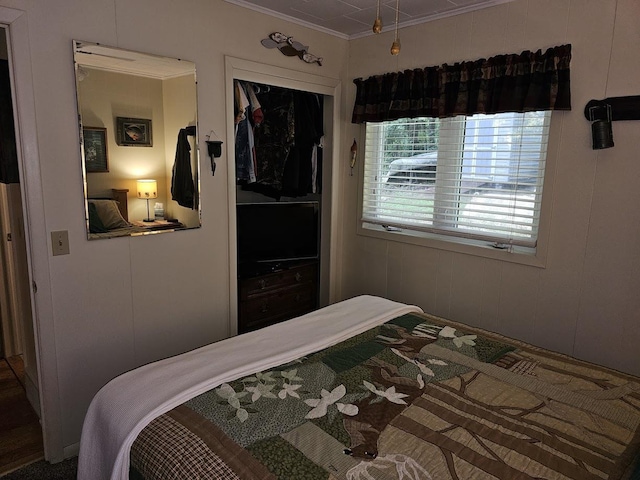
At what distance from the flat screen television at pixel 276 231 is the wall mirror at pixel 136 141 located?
2.88 ft

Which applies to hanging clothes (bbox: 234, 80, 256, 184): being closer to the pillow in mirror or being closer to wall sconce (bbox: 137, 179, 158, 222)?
wall sconce (bbox: 137, 179, 158, 222)

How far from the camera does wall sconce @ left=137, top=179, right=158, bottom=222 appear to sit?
2.43 metres

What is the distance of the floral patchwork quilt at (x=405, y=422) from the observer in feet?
4.00

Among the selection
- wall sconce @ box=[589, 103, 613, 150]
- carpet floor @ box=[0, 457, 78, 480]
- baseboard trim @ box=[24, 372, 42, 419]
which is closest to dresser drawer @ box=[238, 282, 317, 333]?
baseboard trim @ box=[24, 372, 42, 419]

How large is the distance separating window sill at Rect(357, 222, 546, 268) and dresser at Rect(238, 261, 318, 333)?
0.68 meters

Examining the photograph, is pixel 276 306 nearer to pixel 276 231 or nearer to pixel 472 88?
pixel 276 231

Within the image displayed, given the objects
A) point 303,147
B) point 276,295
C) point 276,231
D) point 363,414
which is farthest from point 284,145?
point 363,414

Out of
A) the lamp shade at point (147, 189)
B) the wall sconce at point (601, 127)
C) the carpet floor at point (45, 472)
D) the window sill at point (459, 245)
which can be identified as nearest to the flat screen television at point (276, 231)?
the window sill at point (459, 245)

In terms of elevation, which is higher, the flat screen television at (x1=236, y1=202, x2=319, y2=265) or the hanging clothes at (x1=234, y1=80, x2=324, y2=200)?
the hanging clothes at (x1=234, y1=80, x2=324, y2=200)

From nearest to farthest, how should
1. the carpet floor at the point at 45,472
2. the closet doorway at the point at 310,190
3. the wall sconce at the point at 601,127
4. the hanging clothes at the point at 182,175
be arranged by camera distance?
1. the carpet floor at the point at 45,472
2. the wall sconce at the point at 601,127
3. the hanging clothes at the point at 182,175
4. the closet doorway at the point at 310,190

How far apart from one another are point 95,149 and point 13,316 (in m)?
1.84

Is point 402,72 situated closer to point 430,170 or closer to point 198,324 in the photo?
point 430,170

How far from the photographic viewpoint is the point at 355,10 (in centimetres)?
284

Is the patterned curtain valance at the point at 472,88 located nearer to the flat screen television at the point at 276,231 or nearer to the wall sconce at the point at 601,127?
the wall sconce at the point at 601,127
